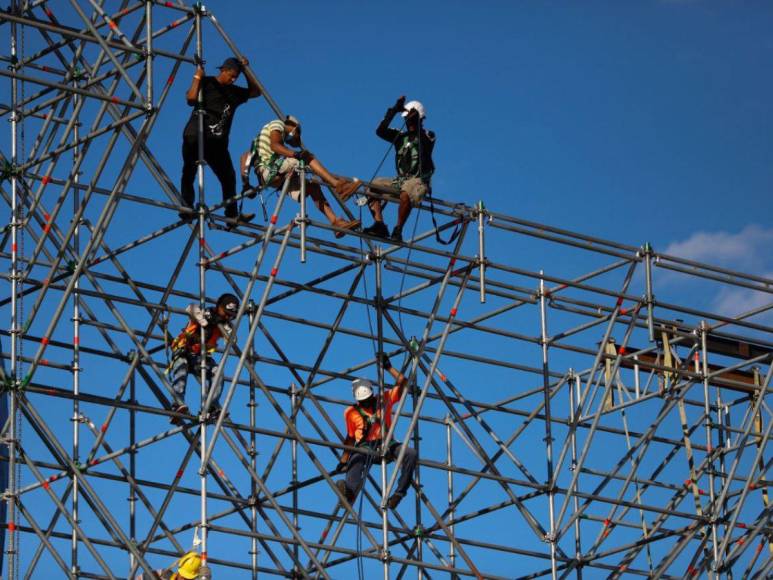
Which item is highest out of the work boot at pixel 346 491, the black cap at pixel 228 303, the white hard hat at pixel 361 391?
the black cap at pixel 228 303

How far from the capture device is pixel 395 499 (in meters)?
29.3

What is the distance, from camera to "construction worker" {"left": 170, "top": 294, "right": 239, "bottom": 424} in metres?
28.2

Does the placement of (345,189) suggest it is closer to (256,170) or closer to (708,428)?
(256,170)

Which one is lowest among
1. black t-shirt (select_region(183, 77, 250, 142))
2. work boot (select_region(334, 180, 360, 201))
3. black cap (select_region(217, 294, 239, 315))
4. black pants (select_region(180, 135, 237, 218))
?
black cap (select_region(217, 294, 239, 315))

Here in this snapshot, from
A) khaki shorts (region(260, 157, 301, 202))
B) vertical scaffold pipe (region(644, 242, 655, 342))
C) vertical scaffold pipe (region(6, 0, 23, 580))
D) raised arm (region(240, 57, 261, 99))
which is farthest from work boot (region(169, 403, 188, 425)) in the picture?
vertical scaffold pipe (region(644, 242, 655, 342))

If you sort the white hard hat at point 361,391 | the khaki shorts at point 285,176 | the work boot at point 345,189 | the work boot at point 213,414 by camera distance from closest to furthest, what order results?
the work boot at point 213,414
the khaki shorts at point 285,176
the work boot at point 345,189
the white hard hat at point 361,391

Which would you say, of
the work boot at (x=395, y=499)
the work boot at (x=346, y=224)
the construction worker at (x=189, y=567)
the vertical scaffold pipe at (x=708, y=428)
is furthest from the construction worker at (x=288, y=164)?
the vertical scaffold pipe at (x=708, y=428)

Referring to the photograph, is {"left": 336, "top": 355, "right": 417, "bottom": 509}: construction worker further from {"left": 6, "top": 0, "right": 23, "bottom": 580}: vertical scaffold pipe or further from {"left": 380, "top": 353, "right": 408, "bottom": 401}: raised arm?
{"left": 6, "top": 0, "right": 23, "bottom": 580}: vertical scaffold pipe

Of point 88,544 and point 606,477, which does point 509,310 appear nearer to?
point 606,477

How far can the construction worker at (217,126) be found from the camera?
94.6 ft

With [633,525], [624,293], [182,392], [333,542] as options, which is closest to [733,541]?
[633,525]

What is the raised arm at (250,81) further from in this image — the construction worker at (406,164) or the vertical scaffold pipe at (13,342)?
the vertical scaffold pipe at (13,342)

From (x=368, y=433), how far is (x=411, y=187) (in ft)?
10.1

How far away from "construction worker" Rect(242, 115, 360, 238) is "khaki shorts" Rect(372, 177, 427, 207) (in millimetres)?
720
